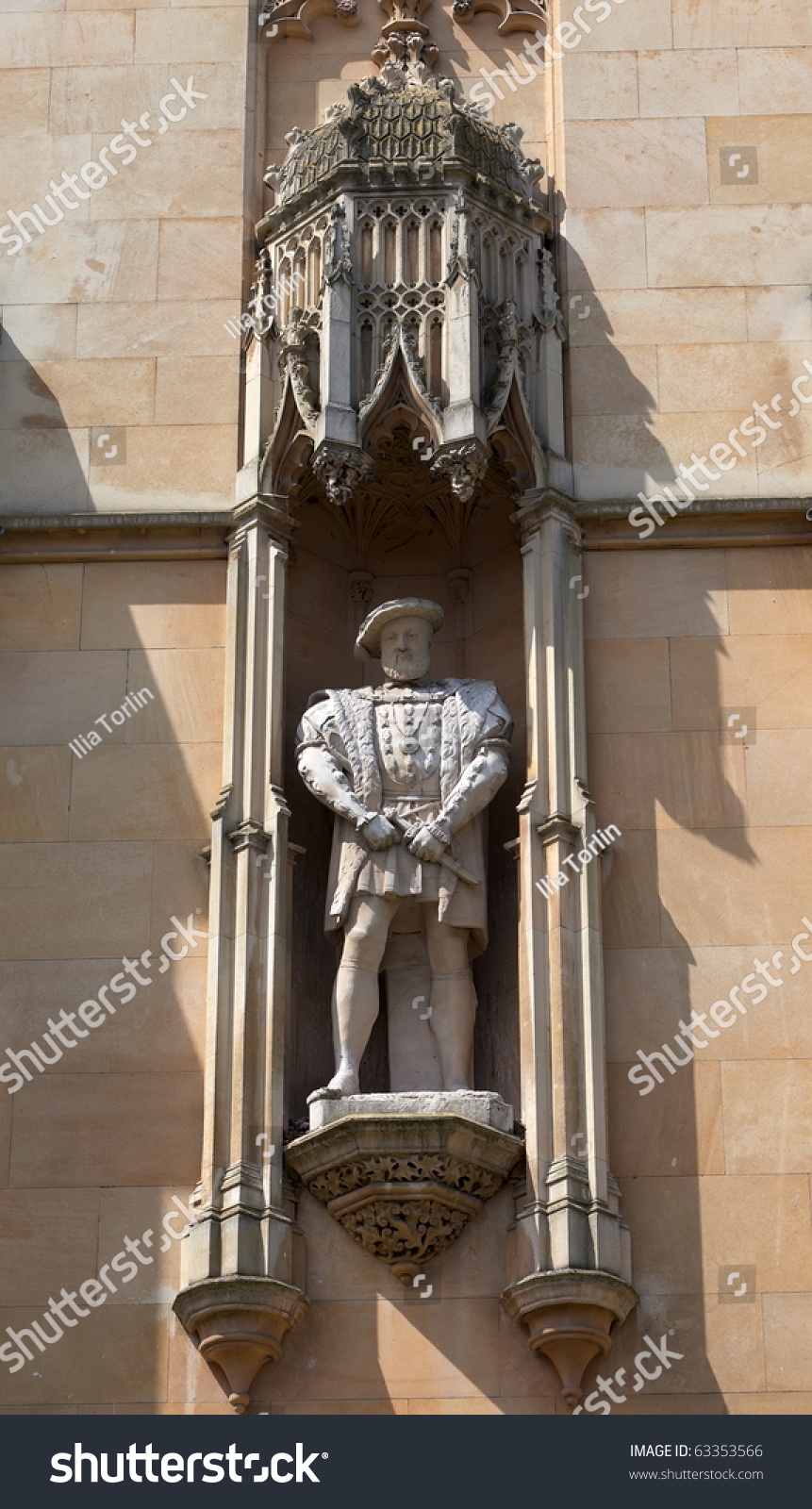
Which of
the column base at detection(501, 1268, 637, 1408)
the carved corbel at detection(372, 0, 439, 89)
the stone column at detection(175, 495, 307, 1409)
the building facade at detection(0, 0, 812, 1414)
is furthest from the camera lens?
the carved corbel at detection(372, 0, 439, 89)

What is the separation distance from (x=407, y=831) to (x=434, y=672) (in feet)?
5.02

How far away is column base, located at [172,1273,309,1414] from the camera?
14859 mm

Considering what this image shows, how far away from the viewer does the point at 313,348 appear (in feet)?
55.7

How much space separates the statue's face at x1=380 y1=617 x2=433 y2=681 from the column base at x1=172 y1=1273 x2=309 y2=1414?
11.0 feet

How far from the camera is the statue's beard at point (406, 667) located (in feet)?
54.2

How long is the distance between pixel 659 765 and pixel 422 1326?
3.21 metres

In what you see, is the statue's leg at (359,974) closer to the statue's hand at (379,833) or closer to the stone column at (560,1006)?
the statue's hand at (379,833)

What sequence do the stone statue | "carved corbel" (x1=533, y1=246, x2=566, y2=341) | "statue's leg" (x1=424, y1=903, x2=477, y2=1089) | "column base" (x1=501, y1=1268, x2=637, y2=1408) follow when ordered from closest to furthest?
"column base" (x1=501, y1=1268, x2=637, y2=1408), "statue's leg" (x1=424, y1=903, x2=477, y2=1089), the stone statue, "carved corbel" (x1=533, y1=246, x2=566, y2=341)

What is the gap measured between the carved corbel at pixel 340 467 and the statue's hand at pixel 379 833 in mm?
1793

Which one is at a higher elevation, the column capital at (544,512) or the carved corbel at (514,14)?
the carved corbel at (514,14)

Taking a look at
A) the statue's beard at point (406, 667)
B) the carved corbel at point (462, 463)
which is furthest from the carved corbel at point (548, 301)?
the statue's beard at point (406, 667)

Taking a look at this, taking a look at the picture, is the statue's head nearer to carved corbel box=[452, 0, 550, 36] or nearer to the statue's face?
the statue's face

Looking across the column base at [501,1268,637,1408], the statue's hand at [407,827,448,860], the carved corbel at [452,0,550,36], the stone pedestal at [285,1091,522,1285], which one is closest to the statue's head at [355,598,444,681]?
the statue's hand at [407,827,448,860]

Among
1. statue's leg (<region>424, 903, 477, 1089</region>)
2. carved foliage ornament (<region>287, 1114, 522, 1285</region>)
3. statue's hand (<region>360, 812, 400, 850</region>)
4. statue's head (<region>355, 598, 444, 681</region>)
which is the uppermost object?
statue's head (<region>355, 598, 444, 681</region>)
